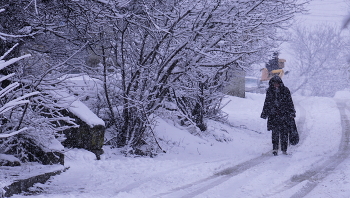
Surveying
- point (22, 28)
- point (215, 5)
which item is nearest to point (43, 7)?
point (22, 28)

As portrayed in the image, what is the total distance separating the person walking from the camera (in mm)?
9023

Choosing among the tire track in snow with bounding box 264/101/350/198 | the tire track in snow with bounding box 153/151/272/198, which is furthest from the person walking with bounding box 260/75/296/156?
the tire track in snow with bounding box 153/151/272/198

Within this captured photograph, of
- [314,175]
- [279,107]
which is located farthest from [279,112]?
[314,175]

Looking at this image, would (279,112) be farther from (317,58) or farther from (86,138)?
(317,58)

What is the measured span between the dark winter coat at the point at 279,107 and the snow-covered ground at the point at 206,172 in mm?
739

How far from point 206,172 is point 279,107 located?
11.0 ft

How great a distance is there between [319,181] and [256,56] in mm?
6319

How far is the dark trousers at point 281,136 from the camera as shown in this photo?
29.4ft

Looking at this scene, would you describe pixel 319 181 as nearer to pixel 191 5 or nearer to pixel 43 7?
pixel 191 5

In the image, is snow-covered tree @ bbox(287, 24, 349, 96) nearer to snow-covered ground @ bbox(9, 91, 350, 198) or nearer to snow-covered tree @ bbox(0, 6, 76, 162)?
snow-covered ground @ bbox(9, 91, 350, 198)

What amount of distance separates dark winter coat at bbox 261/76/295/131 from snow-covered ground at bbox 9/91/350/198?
29.1 inches

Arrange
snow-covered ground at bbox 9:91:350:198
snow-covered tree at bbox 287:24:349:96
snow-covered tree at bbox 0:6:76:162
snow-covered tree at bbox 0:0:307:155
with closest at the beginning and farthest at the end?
snow-covered ground at bbox 9:91:350:198, snow-covered tree at bbox 0:6:76:162, snow-covered tree at bbox 0:0:307:155, snow-covered tree at bbox 287:24:349:96

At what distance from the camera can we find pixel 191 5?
24.6ft

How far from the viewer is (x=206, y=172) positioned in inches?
257
